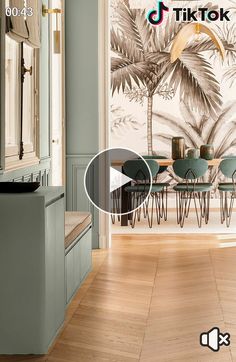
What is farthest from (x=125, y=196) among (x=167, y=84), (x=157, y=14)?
(x=157, y=14)

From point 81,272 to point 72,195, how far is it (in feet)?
6.36

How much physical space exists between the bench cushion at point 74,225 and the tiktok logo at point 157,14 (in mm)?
5963

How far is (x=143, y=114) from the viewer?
1195 centimetres

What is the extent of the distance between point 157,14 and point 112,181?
317 cm

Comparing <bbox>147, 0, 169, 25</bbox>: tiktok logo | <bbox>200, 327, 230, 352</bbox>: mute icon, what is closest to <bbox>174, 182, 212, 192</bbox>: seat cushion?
<bbox>147, 0, 169, 25</bbox>: tiktok logo

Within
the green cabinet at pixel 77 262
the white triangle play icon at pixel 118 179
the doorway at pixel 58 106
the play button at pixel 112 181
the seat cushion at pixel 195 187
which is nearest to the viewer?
the green cabinet at pixel 77 262

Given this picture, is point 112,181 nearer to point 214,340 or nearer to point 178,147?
point 178,147

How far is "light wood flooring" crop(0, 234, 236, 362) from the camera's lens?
407 centimetres

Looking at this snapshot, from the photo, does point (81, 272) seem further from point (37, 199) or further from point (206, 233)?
point (206, 233)

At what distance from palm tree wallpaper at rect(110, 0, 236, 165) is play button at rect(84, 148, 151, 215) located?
70 centimetres

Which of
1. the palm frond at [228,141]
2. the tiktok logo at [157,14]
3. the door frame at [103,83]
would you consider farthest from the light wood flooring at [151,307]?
the tiktok logo at [157,14]

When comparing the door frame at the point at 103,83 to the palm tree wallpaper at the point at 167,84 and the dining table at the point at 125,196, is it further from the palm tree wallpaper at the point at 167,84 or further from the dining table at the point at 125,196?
the palm tree wallpaper at the point at 167,84

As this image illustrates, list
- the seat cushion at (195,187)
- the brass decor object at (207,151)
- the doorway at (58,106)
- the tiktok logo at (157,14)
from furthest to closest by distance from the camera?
the tiktok logo at (157,14), the brass decor object at (207,151), the seat cushion at (195,187), the doorway at (58,106)

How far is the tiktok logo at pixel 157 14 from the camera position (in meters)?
11.9
